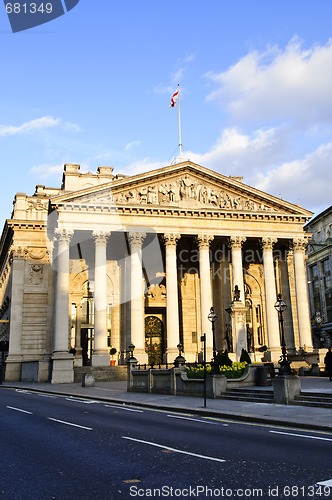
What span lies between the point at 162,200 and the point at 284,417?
32.8 meters

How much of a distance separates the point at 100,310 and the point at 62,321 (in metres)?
3.40

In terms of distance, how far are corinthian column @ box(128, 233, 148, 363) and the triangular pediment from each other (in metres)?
3.62

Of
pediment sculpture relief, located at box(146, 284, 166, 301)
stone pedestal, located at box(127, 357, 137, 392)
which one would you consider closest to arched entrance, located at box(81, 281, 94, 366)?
pediment sculpture relief, located at box(146, 284, 166, 301)

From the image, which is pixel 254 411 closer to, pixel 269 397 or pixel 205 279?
pixel 269 397

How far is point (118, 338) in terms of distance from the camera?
50.1 meters

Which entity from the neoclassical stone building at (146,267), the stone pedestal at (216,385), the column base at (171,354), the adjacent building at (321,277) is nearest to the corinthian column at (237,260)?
the neoclassical stone building at (146,267)

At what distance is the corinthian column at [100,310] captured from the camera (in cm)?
4197

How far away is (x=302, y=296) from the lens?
159 feet

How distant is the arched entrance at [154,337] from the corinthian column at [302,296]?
1456 cm

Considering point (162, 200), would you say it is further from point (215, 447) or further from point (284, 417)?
point (215, 447)

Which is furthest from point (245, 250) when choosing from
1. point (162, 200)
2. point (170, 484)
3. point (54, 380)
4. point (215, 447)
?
point (170, 484)

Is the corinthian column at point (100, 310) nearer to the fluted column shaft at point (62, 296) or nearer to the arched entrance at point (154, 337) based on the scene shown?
the fluted column shaft at point (62, 296)

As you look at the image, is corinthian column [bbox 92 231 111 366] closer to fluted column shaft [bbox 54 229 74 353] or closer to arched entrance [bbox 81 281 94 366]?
fluted column shaft [bbox 54 229 74 353]

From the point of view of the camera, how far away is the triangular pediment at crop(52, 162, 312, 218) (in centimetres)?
4494
